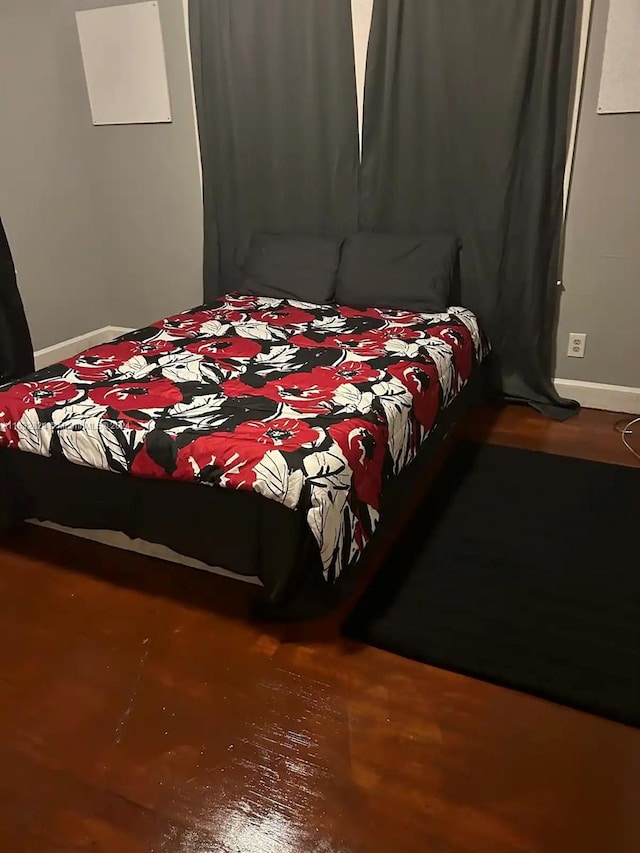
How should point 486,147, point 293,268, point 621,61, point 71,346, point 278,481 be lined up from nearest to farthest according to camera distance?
point 278,481, point 621,61, point 486,147, point 293,268, point 71,346

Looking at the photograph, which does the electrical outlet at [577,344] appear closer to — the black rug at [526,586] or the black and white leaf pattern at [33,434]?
the black rug at [526,586]

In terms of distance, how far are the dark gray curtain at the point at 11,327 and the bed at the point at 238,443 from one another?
1013mm

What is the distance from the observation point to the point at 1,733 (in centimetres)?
157

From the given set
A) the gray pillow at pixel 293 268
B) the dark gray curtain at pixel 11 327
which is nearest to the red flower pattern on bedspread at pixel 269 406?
the gray pillow at pixel 293 268

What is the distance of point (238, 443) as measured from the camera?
1.79 m

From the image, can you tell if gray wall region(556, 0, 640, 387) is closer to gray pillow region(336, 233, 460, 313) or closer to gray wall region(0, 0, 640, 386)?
gray wall region(0, 0, 640, 386)

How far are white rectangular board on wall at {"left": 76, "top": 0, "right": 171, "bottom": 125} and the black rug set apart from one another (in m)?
2.56

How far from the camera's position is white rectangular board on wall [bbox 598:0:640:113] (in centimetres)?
254

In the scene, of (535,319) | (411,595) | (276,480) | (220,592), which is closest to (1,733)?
(220,592)

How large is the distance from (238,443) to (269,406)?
270 mm

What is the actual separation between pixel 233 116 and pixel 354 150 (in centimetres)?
67

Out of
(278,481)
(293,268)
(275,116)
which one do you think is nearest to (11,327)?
(293,268)

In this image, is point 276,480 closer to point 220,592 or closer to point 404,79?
point 220,592

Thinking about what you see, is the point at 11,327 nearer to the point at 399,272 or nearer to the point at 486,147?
the point at 399,272
